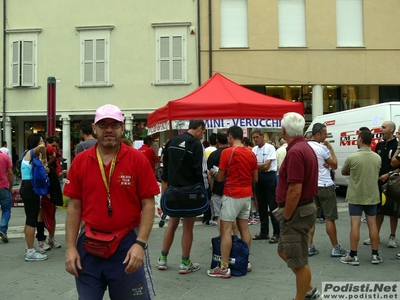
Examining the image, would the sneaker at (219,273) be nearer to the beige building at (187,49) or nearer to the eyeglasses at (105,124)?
the eyeglasses at (105,124)

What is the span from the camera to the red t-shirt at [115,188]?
9.85 ft

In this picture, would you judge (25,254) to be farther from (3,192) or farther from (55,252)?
(3,192)

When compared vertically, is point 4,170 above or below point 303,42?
below

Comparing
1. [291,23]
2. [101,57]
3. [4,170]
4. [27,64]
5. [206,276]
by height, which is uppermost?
[291,23]

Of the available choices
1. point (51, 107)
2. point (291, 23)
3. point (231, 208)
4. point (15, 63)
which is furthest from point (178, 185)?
point (15, 63)

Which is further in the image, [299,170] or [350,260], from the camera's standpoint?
[350,260]

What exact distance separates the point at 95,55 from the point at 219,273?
608 inches

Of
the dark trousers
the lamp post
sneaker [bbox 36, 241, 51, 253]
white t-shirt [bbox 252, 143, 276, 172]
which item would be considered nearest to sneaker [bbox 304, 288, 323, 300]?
the dark trousers

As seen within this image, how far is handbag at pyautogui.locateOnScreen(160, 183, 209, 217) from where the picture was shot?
5.62 meters

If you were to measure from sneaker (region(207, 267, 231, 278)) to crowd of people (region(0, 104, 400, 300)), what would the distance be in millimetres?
12

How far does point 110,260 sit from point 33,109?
1810 cm

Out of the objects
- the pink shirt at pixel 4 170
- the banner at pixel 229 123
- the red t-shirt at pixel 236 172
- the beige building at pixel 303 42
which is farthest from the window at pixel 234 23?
the red t-shirt at pixel 236 172

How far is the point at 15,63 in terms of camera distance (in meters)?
19.6

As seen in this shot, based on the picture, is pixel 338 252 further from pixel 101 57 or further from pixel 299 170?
pixel 101 57
